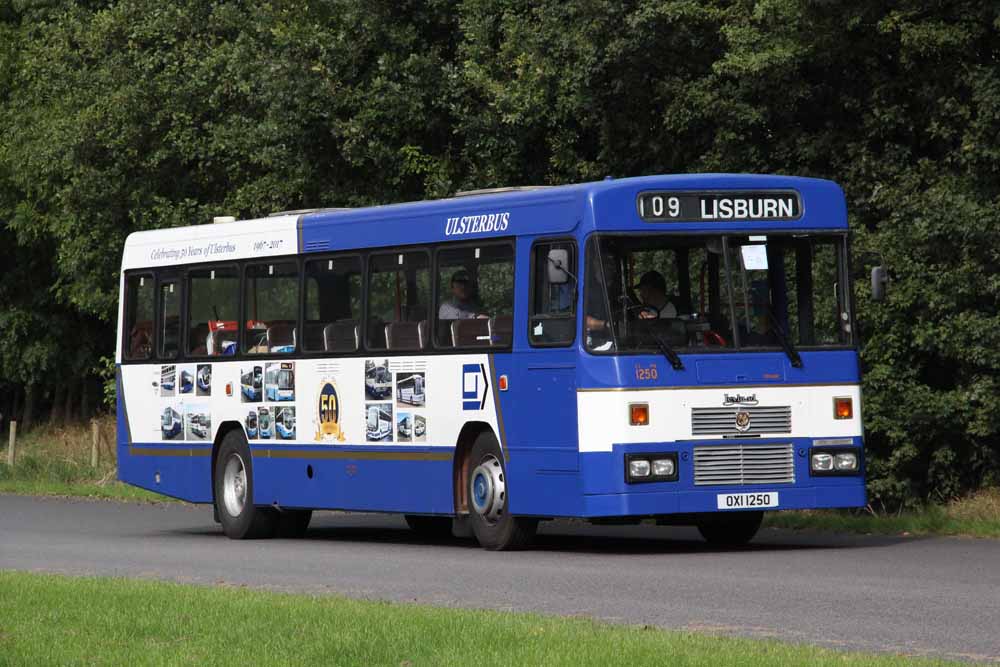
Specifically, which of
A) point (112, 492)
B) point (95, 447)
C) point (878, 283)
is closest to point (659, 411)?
point (878, 283)

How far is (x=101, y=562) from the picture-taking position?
1838 cm

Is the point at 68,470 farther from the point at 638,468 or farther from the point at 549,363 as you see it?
the point at 638,468

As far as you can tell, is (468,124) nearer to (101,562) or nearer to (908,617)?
(101,562)

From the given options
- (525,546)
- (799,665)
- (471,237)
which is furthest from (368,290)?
(799,665)

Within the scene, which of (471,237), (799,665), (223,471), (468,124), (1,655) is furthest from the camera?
(468,124)

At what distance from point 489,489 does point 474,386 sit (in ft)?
3.02

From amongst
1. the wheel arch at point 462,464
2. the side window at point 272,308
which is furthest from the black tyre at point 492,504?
the side window at point 272,308

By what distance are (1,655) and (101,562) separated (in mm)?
7621

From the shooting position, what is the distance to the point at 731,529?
19484 mm

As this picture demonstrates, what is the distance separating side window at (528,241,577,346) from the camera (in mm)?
17875

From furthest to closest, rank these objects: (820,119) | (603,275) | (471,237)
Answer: (820,119) → (471,237) → (603,275)

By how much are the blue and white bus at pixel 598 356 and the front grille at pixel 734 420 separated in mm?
11

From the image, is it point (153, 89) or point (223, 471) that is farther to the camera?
point (153, 89)

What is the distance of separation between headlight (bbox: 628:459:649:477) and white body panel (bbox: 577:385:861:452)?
0.55 feet
